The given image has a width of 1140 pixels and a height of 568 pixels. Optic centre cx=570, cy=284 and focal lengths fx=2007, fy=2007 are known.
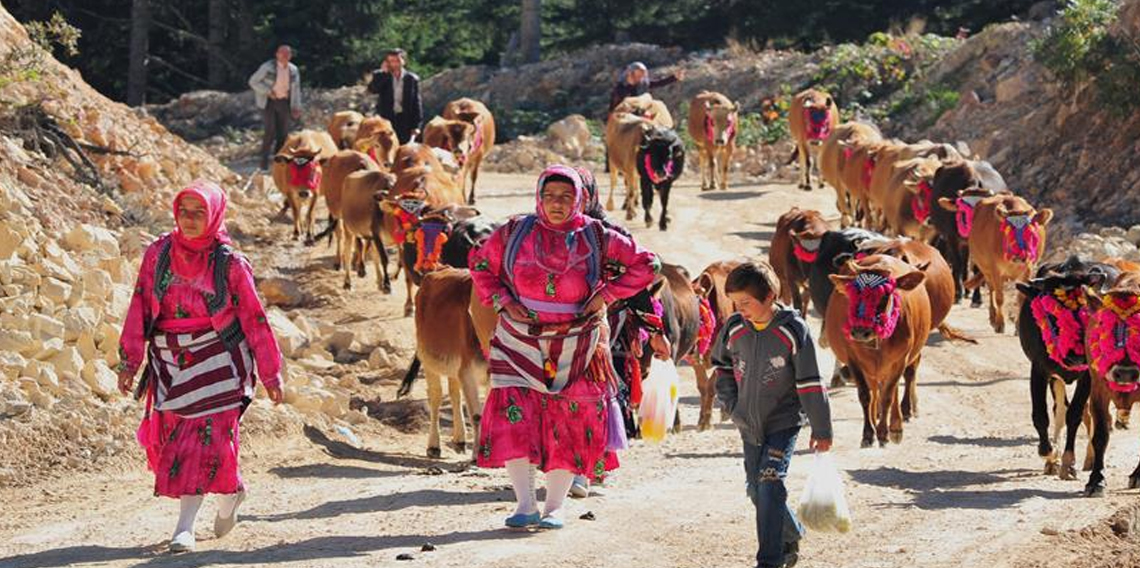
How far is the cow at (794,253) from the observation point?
61.5 ft

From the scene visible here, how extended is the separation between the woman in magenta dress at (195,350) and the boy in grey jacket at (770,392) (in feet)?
7.65

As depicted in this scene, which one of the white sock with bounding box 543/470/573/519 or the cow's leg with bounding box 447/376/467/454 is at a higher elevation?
the white sock with bounding box 543/470/573/519

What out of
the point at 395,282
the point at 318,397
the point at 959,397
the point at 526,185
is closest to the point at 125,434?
the point at 318,397

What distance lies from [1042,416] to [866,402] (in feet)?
4.59

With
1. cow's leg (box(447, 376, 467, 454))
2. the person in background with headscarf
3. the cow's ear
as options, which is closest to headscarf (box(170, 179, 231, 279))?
cow's leg (box(447, 376, 467, 454))

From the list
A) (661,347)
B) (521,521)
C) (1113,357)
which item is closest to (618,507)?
(661,347)

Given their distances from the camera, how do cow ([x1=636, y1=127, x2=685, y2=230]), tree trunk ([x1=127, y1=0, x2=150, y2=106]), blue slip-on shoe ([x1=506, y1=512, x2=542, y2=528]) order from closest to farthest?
1. blue slip-on shoe ([x1=506, y1=512, x2=542, y2=528])
2. cow ([x1=636, y1=127, x2=685, y2=230])
3. tree trunk ([x1=127, y1=0, x2=150, y2=106])

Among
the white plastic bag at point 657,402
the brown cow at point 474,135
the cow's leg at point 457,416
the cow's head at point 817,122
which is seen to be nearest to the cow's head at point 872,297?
the cow's leg at point 457,416

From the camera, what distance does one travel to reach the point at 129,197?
21781mm

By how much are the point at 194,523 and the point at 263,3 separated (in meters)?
37.0

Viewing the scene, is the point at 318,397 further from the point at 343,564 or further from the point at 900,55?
the point at 900,55

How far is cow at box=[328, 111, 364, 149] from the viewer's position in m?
30.8

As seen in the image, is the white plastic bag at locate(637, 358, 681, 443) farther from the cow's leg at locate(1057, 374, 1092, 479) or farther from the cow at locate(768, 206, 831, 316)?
the cow at locate(768, 206, 831, 316)

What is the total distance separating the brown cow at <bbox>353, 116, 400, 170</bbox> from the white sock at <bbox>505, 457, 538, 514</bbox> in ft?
58.8
